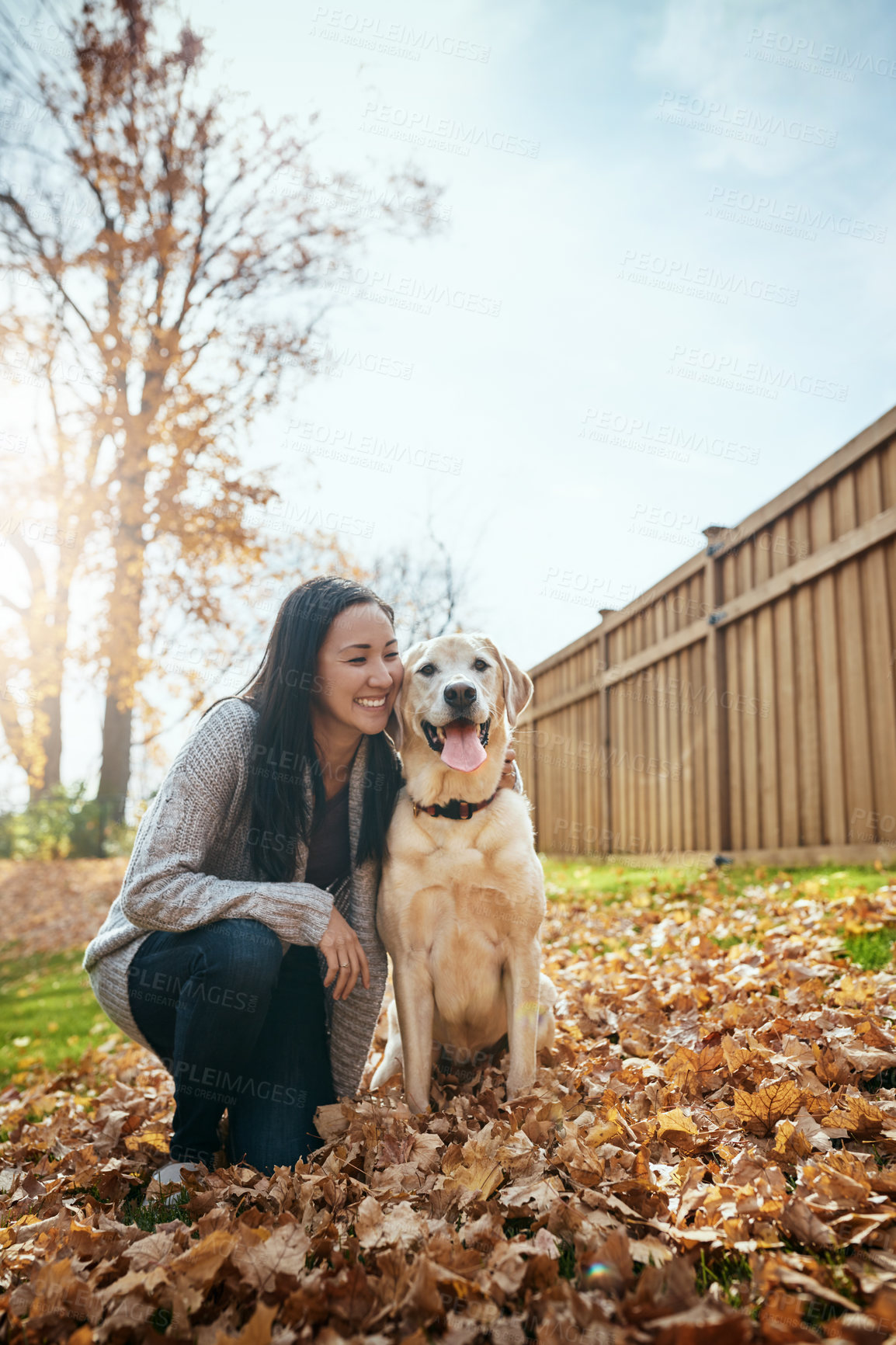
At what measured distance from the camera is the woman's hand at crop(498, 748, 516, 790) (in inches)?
116

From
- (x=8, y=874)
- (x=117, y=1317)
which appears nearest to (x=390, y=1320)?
(x=117, y=1317)

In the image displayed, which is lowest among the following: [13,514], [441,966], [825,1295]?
[825,1295]

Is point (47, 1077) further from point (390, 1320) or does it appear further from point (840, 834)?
point (840, 834)

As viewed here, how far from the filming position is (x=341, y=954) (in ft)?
8.27

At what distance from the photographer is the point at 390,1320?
1418 millimetres

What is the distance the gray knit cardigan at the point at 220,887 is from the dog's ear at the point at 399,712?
0.45 ft

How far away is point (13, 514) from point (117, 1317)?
11189mm

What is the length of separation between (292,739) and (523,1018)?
3.78 ft

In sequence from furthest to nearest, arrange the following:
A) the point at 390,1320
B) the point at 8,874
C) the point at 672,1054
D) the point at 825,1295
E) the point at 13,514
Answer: the point at 8,874
the point at 13,514
the point at 672,1054
the point at 390,1320
the point at 825,1295

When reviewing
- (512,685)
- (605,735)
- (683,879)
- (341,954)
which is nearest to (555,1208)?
(341,954)

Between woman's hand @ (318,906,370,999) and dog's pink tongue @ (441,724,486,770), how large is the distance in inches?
23.2

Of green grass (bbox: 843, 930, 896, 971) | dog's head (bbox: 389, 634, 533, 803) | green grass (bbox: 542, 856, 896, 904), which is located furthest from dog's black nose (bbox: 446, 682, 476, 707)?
green grass (bbox: 542, 856, 896, 904)

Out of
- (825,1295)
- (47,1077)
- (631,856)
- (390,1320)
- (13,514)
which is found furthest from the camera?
(13,514)

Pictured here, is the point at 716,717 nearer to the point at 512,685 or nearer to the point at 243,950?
the point at 512,685
